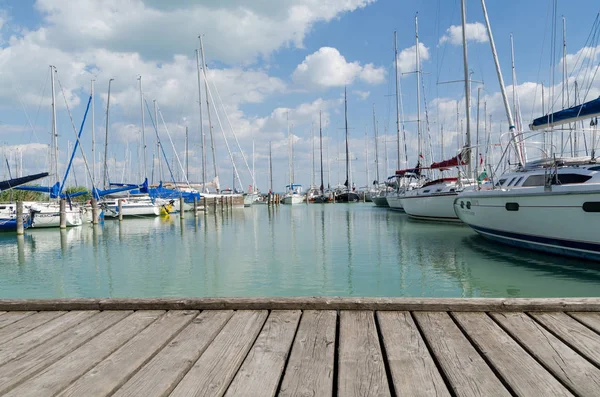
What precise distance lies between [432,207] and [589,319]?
73.6 feet

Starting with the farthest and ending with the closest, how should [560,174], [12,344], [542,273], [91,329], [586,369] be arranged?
1. [560,174]
2. [542,273]
3. [91,329]
4. [12,344]
5. [586,369]

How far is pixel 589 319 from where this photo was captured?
3.28 meters

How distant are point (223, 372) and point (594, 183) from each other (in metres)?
11.2

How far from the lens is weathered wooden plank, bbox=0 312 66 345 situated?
3211 millimetres

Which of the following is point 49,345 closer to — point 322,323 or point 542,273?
point 322,323

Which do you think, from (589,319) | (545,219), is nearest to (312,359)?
(589,319)

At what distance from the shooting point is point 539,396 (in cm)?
214

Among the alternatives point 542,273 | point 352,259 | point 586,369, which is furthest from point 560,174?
point 586,369

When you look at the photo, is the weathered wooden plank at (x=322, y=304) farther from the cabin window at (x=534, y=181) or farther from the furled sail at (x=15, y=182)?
the furled sail at (x=15, y=182)

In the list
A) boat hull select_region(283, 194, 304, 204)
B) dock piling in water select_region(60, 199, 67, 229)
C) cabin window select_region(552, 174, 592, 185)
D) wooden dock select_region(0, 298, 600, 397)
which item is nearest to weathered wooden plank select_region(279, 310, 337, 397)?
wooden dock select_region(0, 298, 600, 397)

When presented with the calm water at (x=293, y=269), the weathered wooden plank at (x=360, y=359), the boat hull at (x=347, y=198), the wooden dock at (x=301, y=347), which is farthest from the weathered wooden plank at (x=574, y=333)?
the boat hull at (x=347, y=198)

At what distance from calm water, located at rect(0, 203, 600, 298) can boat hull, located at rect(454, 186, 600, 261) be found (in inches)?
14.8

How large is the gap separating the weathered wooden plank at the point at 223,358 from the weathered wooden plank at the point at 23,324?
1525 mm

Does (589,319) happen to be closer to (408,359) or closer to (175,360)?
(408,359)
